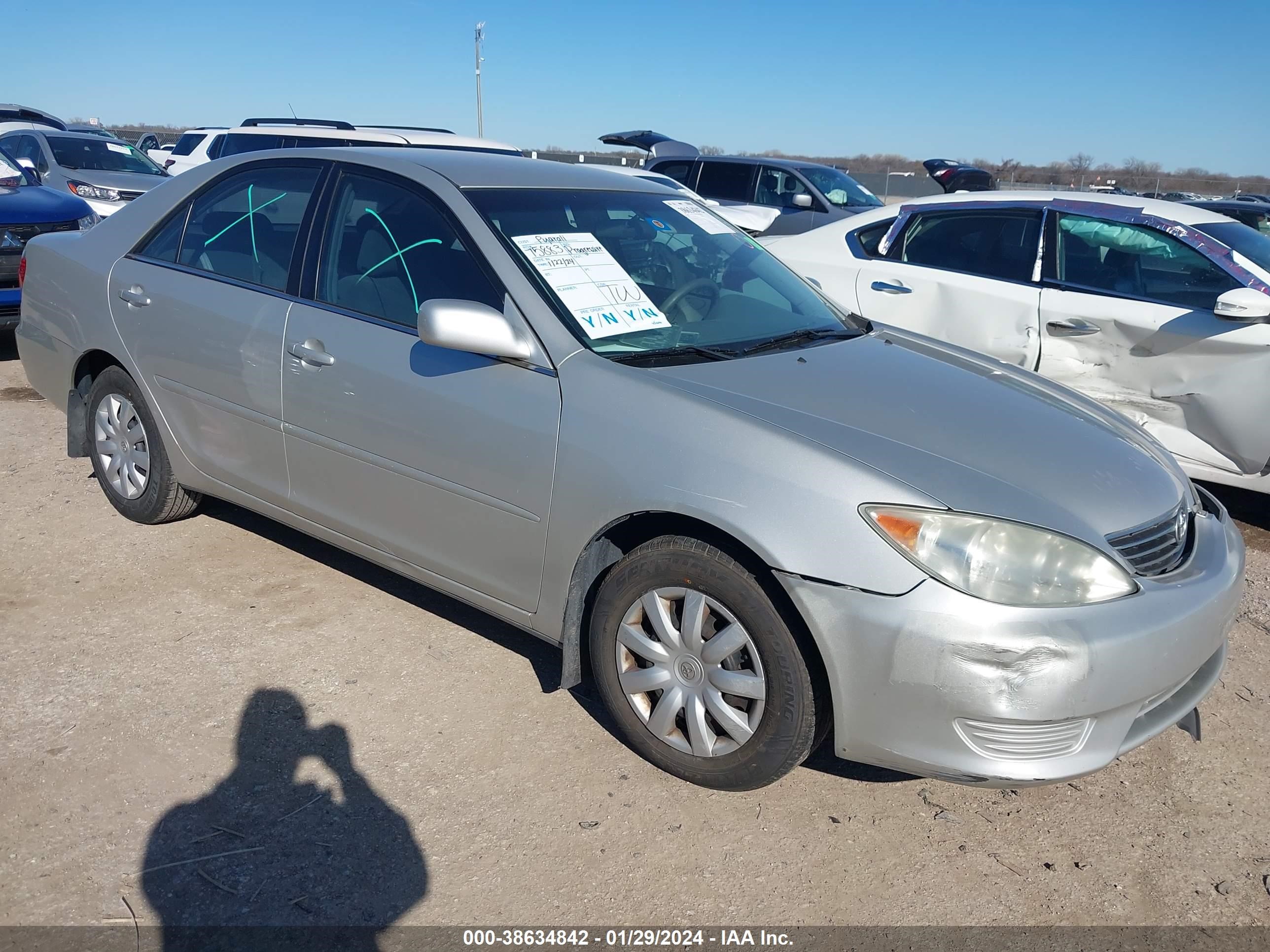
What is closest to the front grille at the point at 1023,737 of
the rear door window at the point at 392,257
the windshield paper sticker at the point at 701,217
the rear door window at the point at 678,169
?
the rear door window at the point at 392,257

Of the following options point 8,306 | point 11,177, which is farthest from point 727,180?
point 8,306

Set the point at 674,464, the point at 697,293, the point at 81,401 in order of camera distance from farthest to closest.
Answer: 1. the point at 81,401
2. the point at 697,293
3. the point at 674,464

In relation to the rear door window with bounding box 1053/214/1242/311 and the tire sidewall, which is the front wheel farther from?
the rear door window with bounding box 1053/214/1242/311

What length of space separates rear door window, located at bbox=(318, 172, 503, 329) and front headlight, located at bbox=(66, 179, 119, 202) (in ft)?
32.2

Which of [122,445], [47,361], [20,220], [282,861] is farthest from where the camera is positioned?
[20,220]

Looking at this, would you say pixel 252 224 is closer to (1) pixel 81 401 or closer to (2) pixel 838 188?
(1) pixel 81 401

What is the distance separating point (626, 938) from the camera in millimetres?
2348

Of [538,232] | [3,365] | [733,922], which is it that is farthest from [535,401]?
[3,365]

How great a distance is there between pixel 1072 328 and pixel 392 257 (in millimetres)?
3727

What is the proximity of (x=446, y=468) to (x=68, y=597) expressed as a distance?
72.1 inches

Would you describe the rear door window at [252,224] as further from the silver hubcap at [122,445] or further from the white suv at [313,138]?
the white suv at [313,138]

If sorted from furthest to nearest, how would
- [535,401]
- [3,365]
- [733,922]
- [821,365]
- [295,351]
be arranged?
[3,365] < [295,351] < [821,365] < [535,401] < [733,922]

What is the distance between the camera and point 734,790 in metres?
2.83

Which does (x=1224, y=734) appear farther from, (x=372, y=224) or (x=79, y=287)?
(x=79, y=287)
